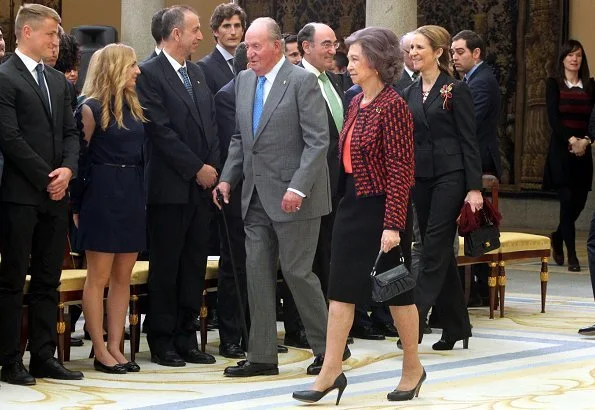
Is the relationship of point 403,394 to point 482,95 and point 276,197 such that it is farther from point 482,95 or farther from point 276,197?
point 482,95

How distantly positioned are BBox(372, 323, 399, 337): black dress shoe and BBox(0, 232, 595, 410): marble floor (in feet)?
0.39

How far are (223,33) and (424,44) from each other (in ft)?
4.07

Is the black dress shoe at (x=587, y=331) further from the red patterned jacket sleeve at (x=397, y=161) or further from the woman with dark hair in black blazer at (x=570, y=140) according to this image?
the woman with dark hair in black blazer at (x=570, y=140)

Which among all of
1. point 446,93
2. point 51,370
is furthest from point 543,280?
point 51,370

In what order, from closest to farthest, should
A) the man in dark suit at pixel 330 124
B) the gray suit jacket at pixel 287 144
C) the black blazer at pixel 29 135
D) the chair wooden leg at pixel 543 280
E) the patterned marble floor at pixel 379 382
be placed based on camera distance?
1. the patterned marble floor at pixel 379 382
2. the black blazer at pixel 29 135
3. the gray suit jacket at pixel 287 144
4. the man in dark suit at pixel 330 124
5. the chair wooden leg at pixel 543 280

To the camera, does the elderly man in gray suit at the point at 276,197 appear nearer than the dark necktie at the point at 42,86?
No

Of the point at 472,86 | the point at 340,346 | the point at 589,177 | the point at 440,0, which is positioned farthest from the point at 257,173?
the point at 440,0

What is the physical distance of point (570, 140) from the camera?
514 inches

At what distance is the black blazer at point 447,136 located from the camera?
836 centimetres

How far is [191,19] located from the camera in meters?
8.04

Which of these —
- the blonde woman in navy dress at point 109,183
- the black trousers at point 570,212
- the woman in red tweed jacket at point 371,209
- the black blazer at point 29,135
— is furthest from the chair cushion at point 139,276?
the black trousers at point 570,212

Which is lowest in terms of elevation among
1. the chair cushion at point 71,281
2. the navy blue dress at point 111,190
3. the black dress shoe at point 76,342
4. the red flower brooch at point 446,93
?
the black dress shoe at point 76,342

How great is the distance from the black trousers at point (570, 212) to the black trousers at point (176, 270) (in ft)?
18.0

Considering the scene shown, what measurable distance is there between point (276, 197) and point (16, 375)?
153cm
